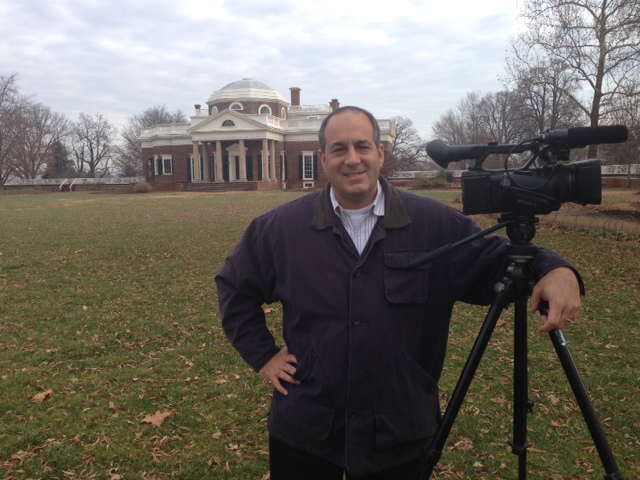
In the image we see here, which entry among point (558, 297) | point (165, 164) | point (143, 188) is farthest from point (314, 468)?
point (165, 164)

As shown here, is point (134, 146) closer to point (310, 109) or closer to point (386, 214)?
point (310, 109)

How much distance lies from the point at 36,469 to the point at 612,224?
13.7m

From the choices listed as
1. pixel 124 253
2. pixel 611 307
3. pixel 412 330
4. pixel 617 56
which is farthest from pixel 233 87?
pixel 412 330

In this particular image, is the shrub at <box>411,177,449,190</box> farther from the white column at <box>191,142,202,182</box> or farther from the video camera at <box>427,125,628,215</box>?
the video camera at <box>427,125,628,215</box>

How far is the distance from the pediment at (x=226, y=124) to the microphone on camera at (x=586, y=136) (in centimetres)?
5043

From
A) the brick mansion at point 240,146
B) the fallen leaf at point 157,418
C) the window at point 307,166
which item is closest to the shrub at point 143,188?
the brick mansion at point 240,146

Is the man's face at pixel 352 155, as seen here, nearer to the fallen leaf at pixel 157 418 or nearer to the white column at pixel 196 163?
the fallen leaf at pixel 157 418

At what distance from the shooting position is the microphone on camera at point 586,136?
1.65 metres

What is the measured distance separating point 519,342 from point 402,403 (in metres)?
0.48

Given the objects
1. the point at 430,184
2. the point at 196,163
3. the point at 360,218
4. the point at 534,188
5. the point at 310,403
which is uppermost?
the point at 196,163

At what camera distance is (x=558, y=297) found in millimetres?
1593

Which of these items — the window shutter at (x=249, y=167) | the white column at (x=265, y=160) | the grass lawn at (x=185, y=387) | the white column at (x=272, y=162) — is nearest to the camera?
the grass lawn at (x=185, y=387)

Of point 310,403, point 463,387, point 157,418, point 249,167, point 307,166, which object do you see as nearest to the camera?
point 463,387

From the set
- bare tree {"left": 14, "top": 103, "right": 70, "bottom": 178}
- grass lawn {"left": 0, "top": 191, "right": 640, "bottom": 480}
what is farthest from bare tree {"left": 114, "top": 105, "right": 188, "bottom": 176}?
grass lawn {"left": 0, "top": 191, "right": 640, "bottom": 480}
